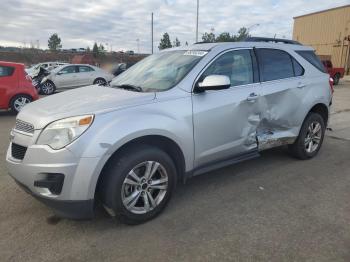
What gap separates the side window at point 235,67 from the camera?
4082 millimetres

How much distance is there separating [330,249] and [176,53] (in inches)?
110

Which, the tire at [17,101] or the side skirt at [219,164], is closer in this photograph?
the side skirt at [219,164]

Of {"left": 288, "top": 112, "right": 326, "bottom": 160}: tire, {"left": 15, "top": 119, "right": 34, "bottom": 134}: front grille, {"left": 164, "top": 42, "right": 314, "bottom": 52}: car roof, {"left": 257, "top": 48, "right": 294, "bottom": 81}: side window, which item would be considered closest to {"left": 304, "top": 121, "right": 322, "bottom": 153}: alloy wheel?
{"left": 288, "top": 112, "right": 326, "bottom": 160}: tire

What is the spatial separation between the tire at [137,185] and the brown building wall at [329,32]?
39.0m

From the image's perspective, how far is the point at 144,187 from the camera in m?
3.38

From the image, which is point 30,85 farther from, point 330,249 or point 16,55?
point 16,55

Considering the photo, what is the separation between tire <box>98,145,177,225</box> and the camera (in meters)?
3.13

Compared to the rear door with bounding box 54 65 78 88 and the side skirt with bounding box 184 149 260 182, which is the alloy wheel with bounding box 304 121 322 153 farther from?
the rear door with bounding box 54 65 78 88

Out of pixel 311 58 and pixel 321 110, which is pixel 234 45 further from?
pixel 321 110

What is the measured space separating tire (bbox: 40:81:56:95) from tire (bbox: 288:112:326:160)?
1496cm

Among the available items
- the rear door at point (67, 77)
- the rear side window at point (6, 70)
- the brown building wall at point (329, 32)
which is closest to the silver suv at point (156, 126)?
the rear side window at point (6, 70)

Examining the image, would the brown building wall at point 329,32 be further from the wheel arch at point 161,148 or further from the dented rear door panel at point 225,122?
the wheel arch at point 161,148

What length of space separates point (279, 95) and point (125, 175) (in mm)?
2521

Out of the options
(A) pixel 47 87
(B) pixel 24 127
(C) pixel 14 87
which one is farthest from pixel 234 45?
(A) pixel 47 87
